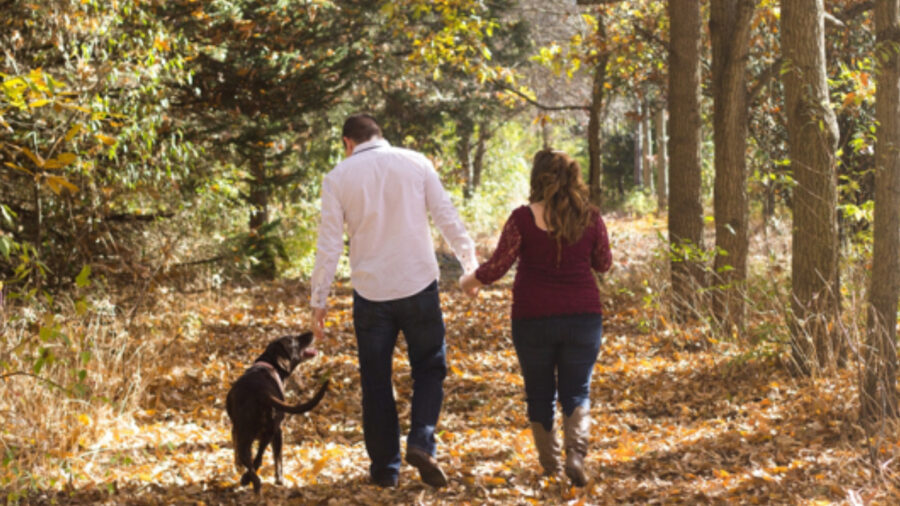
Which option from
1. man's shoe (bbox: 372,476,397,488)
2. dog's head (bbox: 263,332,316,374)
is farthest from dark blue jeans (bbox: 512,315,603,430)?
dog's head (bbox: 263,332,316,374)

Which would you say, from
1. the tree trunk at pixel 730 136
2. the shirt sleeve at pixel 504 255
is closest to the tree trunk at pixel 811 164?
the tree trunk at pixel 730 136

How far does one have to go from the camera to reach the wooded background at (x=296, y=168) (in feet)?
18.7

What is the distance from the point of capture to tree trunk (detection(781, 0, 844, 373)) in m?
6.76

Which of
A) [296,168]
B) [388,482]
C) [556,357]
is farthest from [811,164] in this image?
[296,168]

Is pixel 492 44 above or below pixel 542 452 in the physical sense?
above

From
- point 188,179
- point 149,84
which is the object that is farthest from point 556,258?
point 188,179

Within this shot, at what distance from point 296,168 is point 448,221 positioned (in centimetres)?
1229

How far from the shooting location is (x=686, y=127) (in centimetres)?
1007

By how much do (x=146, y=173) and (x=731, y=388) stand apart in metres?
6.20

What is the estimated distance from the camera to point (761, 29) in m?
14.6

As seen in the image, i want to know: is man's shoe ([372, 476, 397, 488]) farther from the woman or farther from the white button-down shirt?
the white button-down shirt

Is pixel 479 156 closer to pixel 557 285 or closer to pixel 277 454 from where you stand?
pixel 277 454

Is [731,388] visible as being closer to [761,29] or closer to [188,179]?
[188,179]

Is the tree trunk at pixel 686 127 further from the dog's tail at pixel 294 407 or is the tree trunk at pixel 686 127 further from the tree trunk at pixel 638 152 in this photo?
the tree trunk at pixel 638 152
